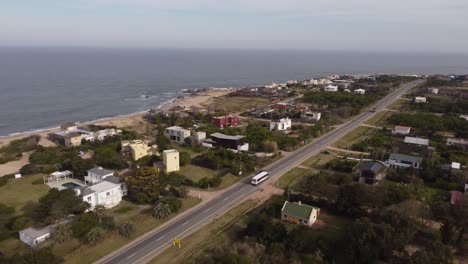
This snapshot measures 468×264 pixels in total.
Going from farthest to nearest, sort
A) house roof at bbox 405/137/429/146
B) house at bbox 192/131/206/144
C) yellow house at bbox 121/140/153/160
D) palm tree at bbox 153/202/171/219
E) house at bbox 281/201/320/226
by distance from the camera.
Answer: house at bbox 192/131/206/144 → house roof at bbox 405/137/429/146 → yellow house at bbox 121/140/153/160 → palm tree at bbox 153/202/171/219 → house at bbox 281/201/320/226

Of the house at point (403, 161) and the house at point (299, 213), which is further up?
the house at point (403, 161)

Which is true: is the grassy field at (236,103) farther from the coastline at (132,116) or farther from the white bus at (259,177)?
the white bus at (259,177)

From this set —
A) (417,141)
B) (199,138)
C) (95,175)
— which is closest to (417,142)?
(417,141)

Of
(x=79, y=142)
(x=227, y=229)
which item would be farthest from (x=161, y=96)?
(x=227, y=229)

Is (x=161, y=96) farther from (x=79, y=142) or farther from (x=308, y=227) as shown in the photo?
(x=308, y=227)

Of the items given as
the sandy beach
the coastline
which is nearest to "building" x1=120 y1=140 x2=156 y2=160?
the sandy beach

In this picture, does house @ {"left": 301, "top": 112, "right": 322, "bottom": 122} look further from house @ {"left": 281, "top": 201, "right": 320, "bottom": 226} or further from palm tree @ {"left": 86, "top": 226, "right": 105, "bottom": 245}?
palm tree @ {"left": 86, "top": 226, "right": 105, "bottom": 245}

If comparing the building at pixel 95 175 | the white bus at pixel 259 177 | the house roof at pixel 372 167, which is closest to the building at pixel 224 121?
the white bus at pixel 259 177
